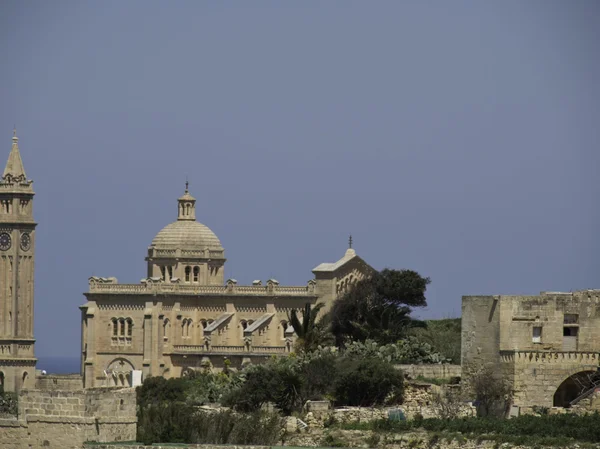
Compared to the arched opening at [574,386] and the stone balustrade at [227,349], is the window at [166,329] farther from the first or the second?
the arched opening at [574,386]

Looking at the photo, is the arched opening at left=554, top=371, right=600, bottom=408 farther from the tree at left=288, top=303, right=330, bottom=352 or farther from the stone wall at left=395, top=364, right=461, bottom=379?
the tree at left=288, top=303, right=330, bottom=352

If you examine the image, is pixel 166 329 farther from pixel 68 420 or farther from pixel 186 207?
pixel 68 420

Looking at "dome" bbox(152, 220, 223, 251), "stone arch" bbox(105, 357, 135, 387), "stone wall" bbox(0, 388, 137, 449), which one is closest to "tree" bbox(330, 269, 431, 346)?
"stone arch" bbox(105, 357, 135, 387)

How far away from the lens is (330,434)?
59781 mm

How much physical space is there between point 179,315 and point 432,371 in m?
39.2

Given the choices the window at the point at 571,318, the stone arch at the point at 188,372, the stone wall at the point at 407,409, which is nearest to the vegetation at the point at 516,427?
the stone wall at the point at 407,409

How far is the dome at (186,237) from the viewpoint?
114 metres

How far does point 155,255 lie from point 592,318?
47.9 m

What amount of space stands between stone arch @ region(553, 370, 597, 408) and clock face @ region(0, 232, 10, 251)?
6587 centimetres

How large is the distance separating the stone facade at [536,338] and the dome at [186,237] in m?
45.5

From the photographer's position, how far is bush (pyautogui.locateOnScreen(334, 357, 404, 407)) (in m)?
66.9

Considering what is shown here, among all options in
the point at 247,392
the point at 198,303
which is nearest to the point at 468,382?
the point at 247,392

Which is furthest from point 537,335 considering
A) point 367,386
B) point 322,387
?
point 322,387

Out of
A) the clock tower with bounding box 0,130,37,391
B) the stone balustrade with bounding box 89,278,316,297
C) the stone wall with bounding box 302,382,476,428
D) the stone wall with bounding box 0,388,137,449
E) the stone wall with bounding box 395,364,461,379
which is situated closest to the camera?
the stone wall with bounding box 0,388,137,449
